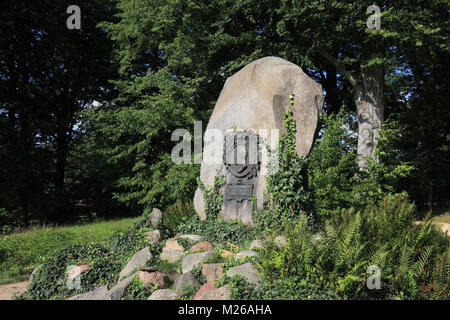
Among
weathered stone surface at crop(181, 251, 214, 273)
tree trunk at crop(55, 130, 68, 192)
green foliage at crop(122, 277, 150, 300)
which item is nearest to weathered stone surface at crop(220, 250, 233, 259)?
weathered stone surface at crop(181, 251, 214, 273)

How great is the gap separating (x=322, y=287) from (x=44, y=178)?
1433 centimetres

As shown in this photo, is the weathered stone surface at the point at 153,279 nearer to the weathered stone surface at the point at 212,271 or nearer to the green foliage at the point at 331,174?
the weathered stone surface at the point at 212,271

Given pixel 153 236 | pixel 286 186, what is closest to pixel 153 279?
pixel 153 236

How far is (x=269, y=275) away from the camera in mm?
3953

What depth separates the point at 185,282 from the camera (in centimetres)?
429

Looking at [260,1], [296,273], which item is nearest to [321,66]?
[260,1]

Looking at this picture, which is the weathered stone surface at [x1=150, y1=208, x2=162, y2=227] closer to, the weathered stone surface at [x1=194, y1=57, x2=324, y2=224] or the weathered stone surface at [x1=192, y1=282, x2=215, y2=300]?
the weathered stone surface at [x1=194, y1=57, x2=324, y2=224]

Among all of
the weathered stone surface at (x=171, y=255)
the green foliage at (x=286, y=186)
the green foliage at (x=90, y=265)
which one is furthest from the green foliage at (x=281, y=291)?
the green foliage at (x=90, y=265)

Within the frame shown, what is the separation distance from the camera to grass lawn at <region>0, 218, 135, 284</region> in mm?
6410

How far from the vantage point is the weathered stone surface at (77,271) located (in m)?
4.95

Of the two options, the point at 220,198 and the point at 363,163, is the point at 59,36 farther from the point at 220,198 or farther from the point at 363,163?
the point at 363,163

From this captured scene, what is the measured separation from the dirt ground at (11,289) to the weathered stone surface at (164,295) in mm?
2814

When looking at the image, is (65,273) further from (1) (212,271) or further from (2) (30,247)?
(2) (30,247)

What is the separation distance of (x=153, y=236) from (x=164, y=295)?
88.6 inches
